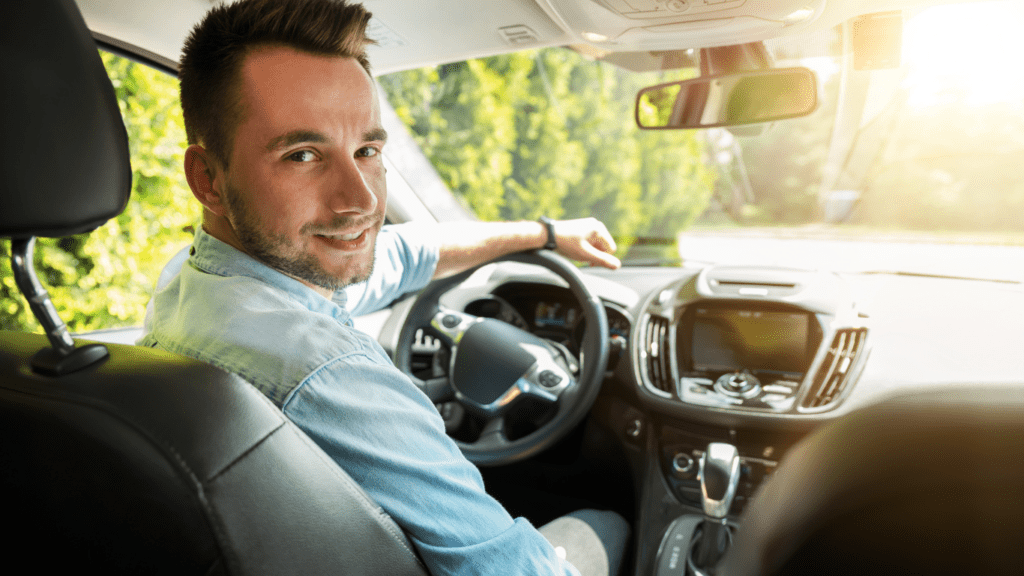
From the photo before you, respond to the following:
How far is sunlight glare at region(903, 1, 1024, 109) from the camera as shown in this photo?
2029mm

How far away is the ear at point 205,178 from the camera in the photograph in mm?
1435

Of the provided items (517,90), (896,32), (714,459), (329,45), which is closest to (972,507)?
(329,45)

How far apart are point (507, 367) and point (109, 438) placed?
5.47 ft

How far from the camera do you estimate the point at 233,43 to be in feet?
4.61

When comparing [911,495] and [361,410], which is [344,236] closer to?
[361,410]

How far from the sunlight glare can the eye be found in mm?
1656

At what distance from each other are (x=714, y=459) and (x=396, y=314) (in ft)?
4.73

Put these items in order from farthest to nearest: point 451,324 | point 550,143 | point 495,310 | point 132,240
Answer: point 550,143 → point 132,240 → point 495,310 → point 451,324

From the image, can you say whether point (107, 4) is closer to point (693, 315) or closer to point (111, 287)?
point (111, 287)

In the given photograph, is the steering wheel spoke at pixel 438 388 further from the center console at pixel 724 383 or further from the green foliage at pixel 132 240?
the green foliage at pixel 132 240

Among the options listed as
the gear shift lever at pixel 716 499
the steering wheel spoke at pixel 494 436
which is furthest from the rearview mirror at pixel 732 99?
the steering wheel spoke at pixel 494 436

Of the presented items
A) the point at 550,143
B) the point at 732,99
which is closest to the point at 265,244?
the point at 732,99

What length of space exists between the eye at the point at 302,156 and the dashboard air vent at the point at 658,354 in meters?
1.46

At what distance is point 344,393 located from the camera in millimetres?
1087
